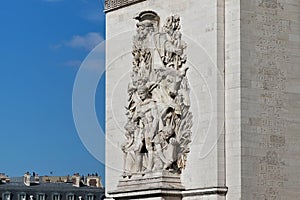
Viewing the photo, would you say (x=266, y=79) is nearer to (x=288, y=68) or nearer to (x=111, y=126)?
(x=288, y=68)

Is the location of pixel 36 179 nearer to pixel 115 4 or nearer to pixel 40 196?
pixel 40 196

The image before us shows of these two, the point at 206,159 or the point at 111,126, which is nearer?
the point at 206,159

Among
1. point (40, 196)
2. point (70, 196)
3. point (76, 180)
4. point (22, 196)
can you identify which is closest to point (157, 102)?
point (22, 196)

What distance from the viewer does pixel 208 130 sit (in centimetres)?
2123

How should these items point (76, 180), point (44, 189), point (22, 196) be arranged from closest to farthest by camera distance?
point (22, 196), point (44, 189), point (76, 180)

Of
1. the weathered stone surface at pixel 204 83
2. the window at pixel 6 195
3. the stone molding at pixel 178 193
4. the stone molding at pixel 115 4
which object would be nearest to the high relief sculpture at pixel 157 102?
the weathered stone surface at pixel 204 83

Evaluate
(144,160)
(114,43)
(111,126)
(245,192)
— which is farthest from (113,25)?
(245,192)

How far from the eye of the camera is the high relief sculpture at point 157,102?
21641mm

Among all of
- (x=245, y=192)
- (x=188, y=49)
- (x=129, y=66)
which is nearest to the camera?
(x=245, y=192)

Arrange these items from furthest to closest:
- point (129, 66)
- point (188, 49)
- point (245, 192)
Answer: point (129, 66)
point (188, 49)
point (245, 192)

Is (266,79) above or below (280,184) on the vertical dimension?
above

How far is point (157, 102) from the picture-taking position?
71.8 feet

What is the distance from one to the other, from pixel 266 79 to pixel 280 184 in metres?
2.10

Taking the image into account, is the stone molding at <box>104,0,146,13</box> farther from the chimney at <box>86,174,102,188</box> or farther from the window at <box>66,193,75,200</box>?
the chimney at <box>86,174,102,188</box>
